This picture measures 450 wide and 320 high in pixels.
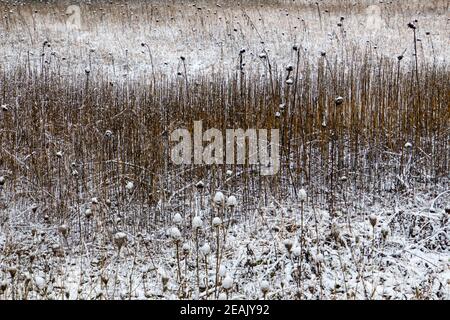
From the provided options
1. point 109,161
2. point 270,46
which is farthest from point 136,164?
point 270,46

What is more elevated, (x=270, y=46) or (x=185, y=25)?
(x=185, y=25)

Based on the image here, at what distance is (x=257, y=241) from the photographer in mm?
2797

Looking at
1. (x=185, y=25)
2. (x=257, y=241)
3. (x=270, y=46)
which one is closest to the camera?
(x=257, y=241)

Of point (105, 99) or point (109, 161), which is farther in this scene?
point (105, 99)

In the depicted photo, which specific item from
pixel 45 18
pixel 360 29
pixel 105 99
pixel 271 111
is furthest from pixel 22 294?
pixel 45 18

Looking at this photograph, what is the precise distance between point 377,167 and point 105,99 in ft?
8.77

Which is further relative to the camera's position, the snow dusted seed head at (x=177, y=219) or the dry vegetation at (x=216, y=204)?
the dry vegetation at (x=216, y=204)

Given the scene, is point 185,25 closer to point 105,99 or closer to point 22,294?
point 105,99

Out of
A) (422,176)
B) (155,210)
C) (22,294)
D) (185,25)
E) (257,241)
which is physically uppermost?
(185,25)

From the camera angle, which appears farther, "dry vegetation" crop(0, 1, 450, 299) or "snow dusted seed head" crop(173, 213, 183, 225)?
"dry vegetation" crop(0, 1, 450, 299)

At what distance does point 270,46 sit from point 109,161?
17.5 ft

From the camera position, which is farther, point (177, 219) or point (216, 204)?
point (216, 204)
